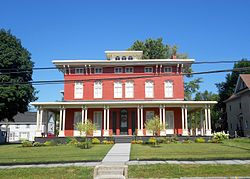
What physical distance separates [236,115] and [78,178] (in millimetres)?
34487

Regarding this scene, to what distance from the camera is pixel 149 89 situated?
2905cm

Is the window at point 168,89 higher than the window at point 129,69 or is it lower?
lower

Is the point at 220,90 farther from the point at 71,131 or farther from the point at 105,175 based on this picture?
the point at 105,175

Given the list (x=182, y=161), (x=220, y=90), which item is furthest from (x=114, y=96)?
(x=220, y=90)

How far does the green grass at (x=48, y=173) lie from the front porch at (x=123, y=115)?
51.0 feet

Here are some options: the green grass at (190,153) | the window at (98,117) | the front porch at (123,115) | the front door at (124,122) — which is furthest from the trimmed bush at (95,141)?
the green grass at (190,153)

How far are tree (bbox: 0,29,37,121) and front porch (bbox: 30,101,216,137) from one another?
3.16 meters

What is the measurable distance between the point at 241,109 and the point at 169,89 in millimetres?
14055

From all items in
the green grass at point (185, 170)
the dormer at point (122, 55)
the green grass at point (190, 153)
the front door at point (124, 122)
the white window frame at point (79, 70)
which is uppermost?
the dormer at point (122, 55)

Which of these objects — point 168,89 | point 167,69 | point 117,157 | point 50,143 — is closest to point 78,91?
point 50,143

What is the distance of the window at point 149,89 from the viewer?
28.9 m

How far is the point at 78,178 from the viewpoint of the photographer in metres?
9.44

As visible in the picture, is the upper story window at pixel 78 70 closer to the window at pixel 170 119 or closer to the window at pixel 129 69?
the window at pixel 129 69

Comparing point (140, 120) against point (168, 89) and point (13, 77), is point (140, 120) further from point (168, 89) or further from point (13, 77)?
point (13, 77)
